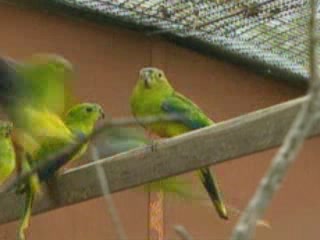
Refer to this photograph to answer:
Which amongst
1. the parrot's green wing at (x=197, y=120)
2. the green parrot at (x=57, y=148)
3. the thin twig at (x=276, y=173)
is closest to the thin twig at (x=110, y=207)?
the thin twig at (x=276, y=173)

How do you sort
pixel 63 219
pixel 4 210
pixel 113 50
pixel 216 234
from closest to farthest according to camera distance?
pixel 4 210 → pixel 63 219 → pixel 113 50 → pixel 216 234

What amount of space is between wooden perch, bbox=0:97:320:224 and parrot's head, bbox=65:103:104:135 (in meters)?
0.07

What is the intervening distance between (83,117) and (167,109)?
16 centimetres

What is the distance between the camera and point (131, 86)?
192cm

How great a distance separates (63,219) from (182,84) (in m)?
0.50

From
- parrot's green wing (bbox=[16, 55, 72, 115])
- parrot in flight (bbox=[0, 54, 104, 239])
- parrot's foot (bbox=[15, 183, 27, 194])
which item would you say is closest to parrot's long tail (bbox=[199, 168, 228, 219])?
parrot's foot (bbox=[15, 183, 27, 194])

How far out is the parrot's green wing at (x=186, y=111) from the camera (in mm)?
1285

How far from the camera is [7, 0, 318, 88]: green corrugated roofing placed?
1.70 m

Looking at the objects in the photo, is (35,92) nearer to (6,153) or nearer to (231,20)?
(6,153)

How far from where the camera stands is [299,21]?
5.84 feet

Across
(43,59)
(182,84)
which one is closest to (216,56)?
(182,84)

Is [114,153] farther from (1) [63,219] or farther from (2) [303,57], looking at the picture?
(2) [303,57]

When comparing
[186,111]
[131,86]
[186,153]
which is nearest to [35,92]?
[186,153]

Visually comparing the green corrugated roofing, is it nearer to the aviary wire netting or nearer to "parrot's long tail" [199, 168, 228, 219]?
the aviary wire netting
